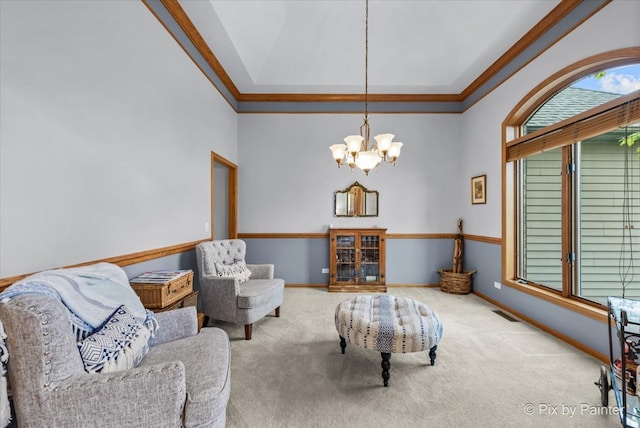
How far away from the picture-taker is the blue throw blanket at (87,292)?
1.21 m

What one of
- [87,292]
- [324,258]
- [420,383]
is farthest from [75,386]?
[324,258]

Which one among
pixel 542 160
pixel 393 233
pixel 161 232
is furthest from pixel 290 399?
pixel 542 160

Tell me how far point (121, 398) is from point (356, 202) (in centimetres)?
408

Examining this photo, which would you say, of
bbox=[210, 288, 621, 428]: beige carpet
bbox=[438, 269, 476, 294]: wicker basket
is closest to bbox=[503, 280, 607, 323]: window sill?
bbox=[210, 288, 621, 428]: beige carpet

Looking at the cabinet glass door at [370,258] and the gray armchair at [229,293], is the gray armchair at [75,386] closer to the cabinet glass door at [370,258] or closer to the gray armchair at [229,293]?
the gray armchair at [229,293]

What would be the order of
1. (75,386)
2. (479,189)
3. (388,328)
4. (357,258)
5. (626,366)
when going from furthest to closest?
(357,258)
(479,189)
(388,328)
(626,366)
(75,386)

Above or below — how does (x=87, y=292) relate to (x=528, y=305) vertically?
above

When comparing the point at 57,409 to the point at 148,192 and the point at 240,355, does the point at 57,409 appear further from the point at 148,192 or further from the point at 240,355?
the point at 148,192

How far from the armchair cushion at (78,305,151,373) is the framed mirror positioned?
3616 mm

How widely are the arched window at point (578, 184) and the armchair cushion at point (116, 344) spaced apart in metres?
3.72

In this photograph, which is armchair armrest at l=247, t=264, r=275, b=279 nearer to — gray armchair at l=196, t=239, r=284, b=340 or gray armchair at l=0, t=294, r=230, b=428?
gray armchair at l=196, t=239, r=284, b=340

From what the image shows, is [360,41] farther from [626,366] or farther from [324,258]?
[626,366]

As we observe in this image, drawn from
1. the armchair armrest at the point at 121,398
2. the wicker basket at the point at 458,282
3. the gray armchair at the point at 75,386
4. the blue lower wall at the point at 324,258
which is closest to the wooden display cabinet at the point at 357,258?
the blue lower wall at the point at 324,258

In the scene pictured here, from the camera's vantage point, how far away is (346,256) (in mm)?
4551
